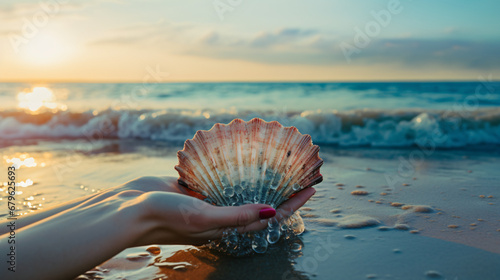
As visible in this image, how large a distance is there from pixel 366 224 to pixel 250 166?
3.48 ft

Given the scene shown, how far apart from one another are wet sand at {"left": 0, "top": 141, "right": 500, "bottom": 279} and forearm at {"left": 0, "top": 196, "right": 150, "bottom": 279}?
1.51 ft

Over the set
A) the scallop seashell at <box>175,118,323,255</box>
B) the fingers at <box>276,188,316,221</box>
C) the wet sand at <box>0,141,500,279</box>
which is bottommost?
the wet sand at <box>0,141,500,279</box>

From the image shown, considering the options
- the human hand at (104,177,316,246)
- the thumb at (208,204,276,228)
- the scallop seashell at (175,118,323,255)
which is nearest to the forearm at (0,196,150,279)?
the human hand at (104,177,316,246)

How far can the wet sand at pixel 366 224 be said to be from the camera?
7.14 feet

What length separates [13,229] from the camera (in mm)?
1921

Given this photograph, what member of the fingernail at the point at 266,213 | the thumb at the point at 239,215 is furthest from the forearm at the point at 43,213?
the fingernail at the point at 266,213

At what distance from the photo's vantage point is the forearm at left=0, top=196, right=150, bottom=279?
5.41 feet

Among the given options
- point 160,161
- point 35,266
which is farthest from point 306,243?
point 160,161

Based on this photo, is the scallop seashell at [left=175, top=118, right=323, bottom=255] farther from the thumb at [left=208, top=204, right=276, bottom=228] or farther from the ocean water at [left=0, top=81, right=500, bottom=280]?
the ocean water at [left=0, top=81, right=500, bottom=280]

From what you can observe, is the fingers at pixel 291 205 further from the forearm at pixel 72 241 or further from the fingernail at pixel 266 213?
the forearm at pixel 72 241

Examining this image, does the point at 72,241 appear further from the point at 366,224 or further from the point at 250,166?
the point at 366,224

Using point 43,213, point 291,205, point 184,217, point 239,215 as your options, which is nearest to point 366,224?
point 291,205

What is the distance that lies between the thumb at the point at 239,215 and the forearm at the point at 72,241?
375 millimetres

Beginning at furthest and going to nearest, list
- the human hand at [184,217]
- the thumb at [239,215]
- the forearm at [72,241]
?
1. the thumb at [239,215]
2. the human hand at [184,217]
3. the forearm at [72,241]
